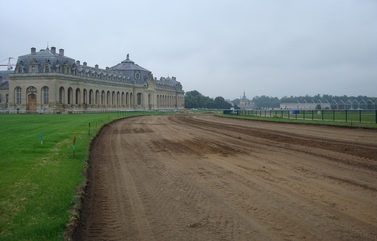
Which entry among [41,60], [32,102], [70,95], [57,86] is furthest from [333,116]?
[41,60]

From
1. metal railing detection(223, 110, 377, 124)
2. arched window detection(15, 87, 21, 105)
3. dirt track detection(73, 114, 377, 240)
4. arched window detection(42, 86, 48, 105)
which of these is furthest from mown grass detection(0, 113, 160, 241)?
arched window detection(15, 87, 21, 105)

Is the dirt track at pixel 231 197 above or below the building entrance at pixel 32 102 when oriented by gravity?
below

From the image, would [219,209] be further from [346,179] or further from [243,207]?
[346,179]

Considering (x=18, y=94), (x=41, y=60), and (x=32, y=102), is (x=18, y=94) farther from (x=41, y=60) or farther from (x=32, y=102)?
(x=41, y=60)

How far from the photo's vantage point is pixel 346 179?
11172 millimetres

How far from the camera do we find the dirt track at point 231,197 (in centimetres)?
679

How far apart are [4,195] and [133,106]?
124m

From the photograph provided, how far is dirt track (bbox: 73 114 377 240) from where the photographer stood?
6785 mm

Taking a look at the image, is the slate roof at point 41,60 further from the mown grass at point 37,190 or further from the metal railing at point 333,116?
the mown grass at point 37,190

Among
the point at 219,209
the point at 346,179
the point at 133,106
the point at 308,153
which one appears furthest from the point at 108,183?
the point at 133,106

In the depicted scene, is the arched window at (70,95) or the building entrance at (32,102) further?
the arched window at (70,95)

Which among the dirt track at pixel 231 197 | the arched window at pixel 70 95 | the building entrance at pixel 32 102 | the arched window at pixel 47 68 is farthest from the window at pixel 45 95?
the dirt track at pixel 231 197

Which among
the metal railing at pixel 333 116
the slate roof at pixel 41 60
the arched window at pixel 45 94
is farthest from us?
the slate roof at pixel 41 60

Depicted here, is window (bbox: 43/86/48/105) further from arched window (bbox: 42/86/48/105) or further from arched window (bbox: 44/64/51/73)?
arched window (bbox: 44/64/51/73)
